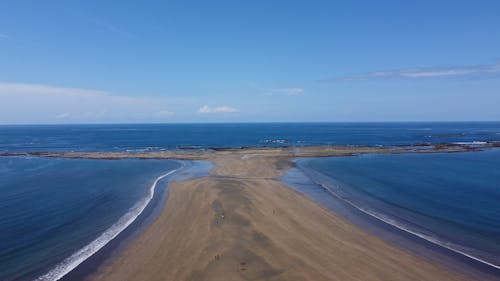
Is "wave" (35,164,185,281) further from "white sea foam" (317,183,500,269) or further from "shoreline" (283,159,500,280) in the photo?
"white sea foam" (317,183,500,269)

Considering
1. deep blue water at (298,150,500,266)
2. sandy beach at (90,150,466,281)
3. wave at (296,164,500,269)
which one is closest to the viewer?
sandy beach at (90,150,466,281)

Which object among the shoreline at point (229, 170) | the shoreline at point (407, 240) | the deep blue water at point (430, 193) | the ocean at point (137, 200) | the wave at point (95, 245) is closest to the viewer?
the wave at point (95, 245)

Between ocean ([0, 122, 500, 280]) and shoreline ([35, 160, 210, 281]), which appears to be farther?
ocean ([0, 122, 500, 280])

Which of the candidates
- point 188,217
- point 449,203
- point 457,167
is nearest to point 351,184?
point 449,203

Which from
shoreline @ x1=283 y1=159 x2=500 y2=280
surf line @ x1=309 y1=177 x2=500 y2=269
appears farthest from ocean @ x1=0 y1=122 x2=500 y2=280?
shoreline @ x1=283 y1=159 x2=500 y2=280

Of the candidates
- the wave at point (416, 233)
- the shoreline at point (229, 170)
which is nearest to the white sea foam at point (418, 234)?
the wave at point (416, 233)

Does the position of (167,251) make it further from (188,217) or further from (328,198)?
(328,198)

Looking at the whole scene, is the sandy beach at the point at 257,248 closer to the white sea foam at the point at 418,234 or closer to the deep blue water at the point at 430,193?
the white sea foam at the point at 418,234
